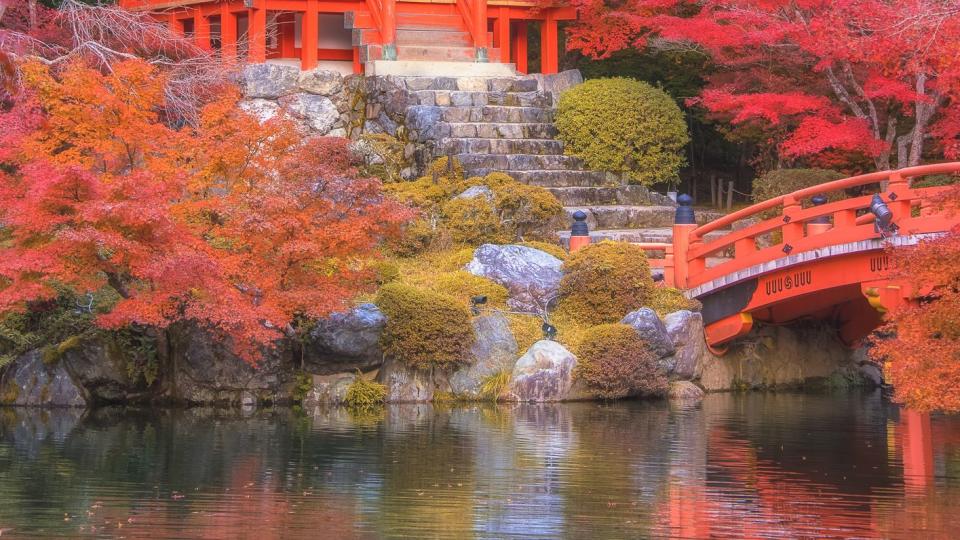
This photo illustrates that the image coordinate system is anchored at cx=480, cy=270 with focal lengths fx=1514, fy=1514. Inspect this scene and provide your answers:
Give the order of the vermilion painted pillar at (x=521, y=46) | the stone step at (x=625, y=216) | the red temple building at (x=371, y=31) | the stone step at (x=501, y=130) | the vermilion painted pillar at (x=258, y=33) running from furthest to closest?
the vermilion painted pillar at (x=521, y=46), the red temple building at (x=371, y=31), the vermilion painted pillar at (x=258, y=33), the stone step at (x=501, y=130), the stone step at (x=625, y=216)

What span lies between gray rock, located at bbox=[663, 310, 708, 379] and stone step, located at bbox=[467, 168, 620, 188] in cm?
486

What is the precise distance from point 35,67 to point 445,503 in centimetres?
856

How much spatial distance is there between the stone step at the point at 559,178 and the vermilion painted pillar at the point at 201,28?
533 centimetres

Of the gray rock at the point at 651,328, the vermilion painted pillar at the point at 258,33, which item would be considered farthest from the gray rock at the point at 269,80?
the gray rock at the point at 651,328

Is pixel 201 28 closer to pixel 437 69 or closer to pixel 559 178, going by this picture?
pixel 437 69

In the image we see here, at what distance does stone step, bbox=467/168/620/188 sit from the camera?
2291 cm

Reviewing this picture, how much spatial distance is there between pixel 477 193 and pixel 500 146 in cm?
256

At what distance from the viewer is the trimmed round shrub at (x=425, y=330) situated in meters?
17.6

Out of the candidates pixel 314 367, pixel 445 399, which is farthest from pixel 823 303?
pixel 314 367

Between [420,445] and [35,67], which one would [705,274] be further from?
[35,67]

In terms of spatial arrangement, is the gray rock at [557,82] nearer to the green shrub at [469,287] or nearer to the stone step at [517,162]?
the stone step at [517,162]

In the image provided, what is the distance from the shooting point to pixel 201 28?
25.5 meters

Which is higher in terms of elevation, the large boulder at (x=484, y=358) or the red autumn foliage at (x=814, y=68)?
the red autumn foliage at (x=814, y=68)

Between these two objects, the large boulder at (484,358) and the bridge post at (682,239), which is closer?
the large boulder at (484,358)
